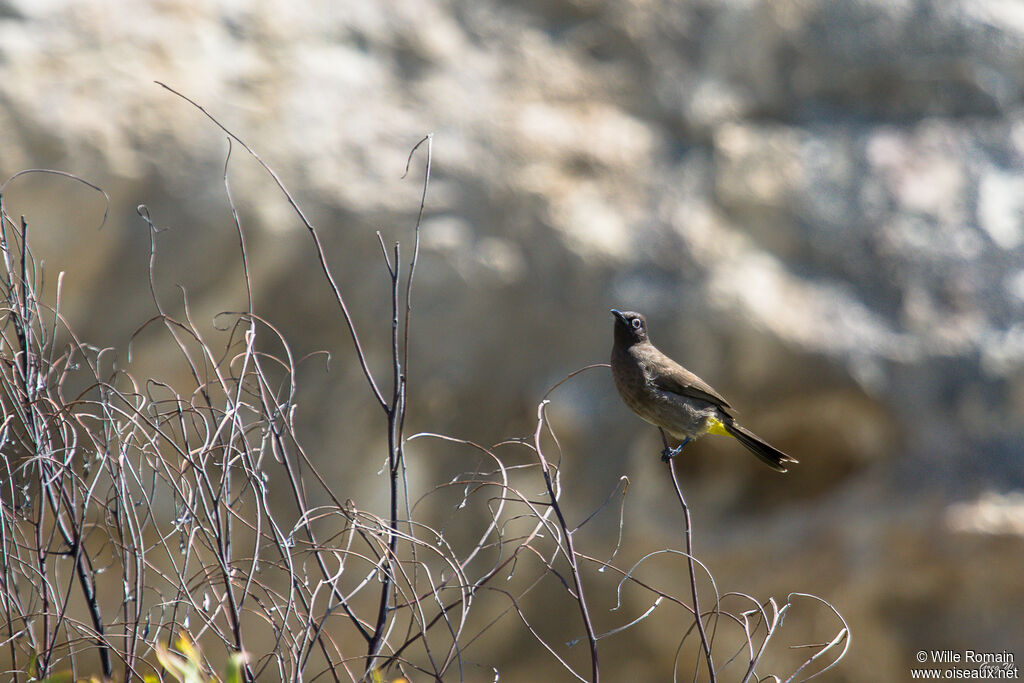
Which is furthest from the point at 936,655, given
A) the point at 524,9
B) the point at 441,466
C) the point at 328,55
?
the point at 328,55

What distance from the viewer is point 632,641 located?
14.2 feet

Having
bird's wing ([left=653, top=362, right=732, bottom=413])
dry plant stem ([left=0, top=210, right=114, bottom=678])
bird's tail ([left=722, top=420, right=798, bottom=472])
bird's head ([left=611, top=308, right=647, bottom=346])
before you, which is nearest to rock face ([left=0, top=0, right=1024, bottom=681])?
bird's tail ([left=722, top=420, right=798, bottom=472])

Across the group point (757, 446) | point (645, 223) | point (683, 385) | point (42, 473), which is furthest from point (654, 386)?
point (645, 223)

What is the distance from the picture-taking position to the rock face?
421cm

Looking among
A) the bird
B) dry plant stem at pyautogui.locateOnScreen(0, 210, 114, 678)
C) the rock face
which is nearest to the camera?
dry plant stem at pyautogui.locateOnScreen(0, 210, 114, 678)

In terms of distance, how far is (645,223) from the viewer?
457cm

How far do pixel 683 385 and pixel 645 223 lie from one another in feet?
6.06

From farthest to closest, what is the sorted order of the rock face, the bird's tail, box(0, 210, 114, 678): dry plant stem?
the rock face → the bird's tail → box(0, 210, 114, 678): dry plant stem

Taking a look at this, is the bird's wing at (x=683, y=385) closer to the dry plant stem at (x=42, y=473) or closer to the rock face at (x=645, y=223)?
the rock face at (x=645, y=223)

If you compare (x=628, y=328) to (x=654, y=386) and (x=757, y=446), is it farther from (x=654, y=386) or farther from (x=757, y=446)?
(x=757, y=446)

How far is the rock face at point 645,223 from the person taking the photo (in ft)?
13.8

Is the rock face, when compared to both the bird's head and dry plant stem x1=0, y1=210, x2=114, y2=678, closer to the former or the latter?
the bird's head

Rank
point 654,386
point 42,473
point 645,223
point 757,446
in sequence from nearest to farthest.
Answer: point 42,473
point 654,386
point 757,446
point 645,223

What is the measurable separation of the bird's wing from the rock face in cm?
140
